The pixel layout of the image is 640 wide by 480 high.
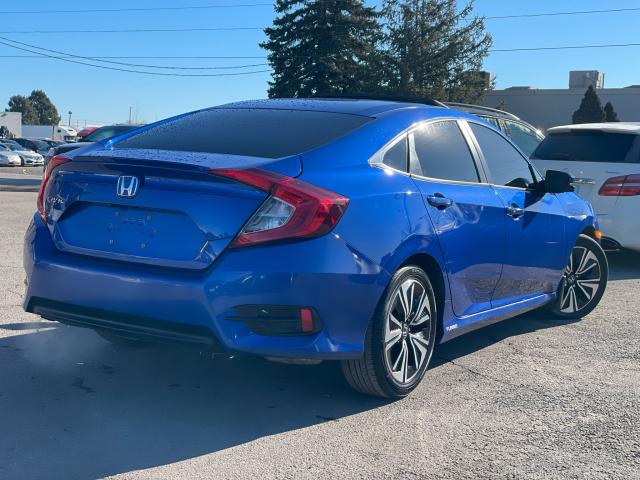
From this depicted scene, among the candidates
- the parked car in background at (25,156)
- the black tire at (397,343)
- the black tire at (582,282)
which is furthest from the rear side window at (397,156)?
the parked car in background at (25,156)

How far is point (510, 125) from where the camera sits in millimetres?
11555

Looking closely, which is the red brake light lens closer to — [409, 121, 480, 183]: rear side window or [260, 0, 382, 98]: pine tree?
[409, 121, 480, 183]: rear side window

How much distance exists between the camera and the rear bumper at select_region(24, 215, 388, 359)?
3586 mm

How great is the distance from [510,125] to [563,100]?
33.8 meters

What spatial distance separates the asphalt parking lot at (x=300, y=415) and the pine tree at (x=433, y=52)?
131 feet

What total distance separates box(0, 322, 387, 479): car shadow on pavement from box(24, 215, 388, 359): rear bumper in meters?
0.23

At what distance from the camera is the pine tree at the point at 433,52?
147ft

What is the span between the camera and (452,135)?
16.6 feet

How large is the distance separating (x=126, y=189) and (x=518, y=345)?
315 centimetres

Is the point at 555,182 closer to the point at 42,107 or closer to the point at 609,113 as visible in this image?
the point at 609,113

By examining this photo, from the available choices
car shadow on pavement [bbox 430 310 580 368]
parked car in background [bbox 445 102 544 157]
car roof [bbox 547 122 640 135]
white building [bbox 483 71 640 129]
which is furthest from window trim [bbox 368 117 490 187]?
white building [bbox 483 71 640 129]

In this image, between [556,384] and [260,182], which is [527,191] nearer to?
[556,384]

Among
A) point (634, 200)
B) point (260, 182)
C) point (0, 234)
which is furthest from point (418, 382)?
point (0, 234)

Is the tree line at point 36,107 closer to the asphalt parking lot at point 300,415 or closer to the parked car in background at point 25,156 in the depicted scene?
the parked car in background at point 25,156
